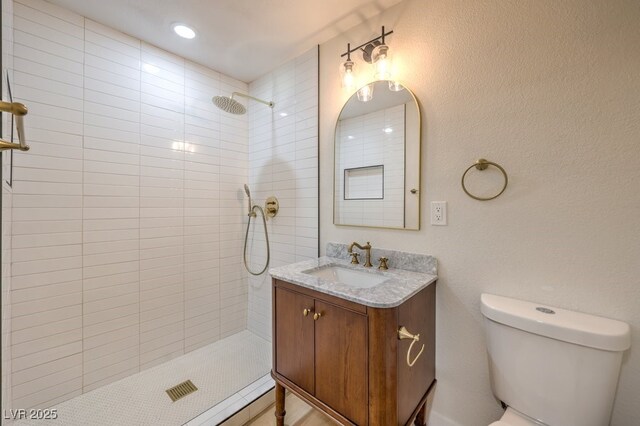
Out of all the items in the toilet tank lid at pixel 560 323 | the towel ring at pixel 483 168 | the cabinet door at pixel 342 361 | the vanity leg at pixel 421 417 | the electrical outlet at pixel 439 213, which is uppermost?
A: the towel ring at pixel 483 168

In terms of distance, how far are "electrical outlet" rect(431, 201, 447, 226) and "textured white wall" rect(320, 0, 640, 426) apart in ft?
0.10

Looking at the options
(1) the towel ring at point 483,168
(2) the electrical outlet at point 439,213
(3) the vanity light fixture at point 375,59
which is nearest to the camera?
(1) the towel ring at point 483,168

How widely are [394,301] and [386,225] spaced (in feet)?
1.97

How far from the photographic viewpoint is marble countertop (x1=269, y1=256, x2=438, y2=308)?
1050 millimetres

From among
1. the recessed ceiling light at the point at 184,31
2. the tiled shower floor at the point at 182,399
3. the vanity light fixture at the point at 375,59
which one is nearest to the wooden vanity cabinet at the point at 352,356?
the tiled shower floor at the point at 182,399

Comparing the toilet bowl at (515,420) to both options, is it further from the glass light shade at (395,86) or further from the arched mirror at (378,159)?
the glass light shade at (395,86)

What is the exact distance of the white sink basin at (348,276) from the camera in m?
1.46

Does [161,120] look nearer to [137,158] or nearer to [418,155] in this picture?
[137,158]

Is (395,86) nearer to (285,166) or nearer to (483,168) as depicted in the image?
(483,168)

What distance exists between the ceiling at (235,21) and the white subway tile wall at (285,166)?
0.21 m

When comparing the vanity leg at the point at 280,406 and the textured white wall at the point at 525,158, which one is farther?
the vanity leg at the point at 280,406

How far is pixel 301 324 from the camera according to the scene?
1.30m

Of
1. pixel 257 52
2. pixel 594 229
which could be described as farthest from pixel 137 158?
pixel 594 229

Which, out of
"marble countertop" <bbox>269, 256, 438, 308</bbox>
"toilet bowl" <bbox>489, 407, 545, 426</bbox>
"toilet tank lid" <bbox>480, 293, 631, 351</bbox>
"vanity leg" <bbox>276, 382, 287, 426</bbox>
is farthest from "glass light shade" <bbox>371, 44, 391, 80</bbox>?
"vanity leg" <bbox>276, 382, 287, 426</bbox>
